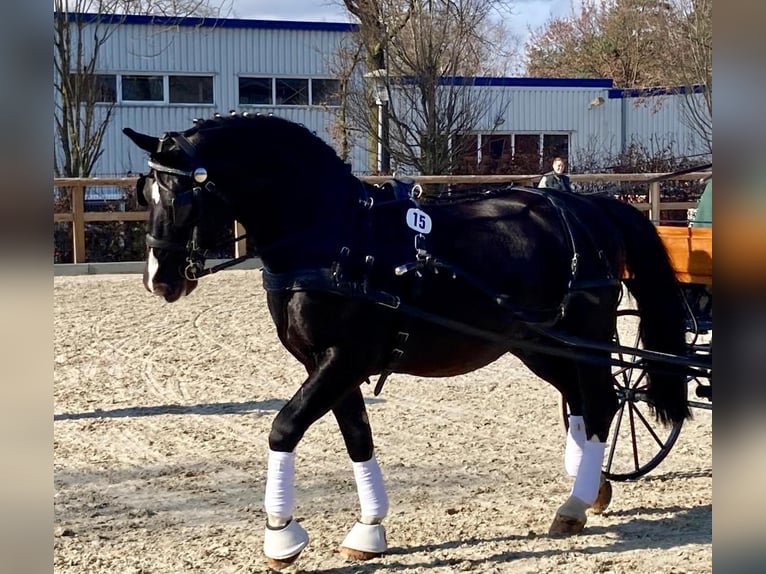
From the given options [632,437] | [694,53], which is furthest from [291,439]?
[694,53]

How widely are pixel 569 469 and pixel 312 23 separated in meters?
23.7

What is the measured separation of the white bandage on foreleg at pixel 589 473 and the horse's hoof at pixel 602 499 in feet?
0.96

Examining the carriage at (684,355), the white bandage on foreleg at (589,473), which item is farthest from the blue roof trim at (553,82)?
the white bandage on foreleg at (589,473)

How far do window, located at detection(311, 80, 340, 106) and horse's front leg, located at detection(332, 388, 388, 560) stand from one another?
21633mm

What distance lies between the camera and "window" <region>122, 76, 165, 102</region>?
87.4 feet

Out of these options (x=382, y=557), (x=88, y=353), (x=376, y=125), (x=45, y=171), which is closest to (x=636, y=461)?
(x=382, y=557)

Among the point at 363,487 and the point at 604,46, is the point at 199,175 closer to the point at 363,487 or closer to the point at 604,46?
the point at 363,487

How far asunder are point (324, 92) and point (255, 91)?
1.98 metres

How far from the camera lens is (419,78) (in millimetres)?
23188

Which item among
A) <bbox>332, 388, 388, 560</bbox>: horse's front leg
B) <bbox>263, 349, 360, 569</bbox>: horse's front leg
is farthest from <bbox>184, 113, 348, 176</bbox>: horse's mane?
<bbox>332, 388, 388, 560</bbox>: horse's front leg

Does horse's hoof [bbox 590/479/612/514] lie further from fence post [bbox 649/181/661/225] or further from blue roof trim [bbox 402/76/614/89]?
blue roof trim [bbox 402/76/614/89]

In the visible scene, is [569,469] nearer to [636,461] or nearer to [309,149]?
[636,461]

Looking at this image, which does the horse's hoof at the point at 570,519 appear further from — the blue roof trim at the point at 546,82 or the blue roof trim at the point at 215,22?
the blue roof trim at the point at 546,82

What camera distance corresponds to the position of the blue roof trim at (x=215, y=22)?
75.1 feet
